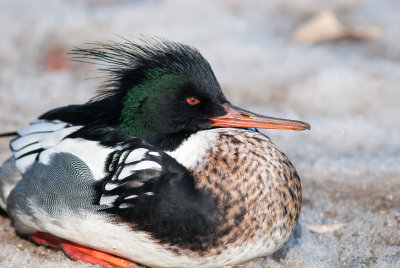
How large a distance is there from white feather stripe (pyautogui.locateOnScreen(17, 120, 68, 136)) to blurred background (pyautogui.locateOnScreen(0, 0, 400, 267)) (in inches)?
27.8

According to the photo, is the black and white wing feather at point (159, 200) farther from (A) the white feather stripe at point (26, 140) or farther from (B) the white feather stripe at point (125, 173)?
(A) the white feather stripe at point (26, 140)

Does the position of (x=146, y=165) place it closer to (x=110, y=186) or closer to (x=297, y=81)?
(x=110, y=186)

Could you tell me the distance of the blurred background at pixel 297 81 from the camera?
3.92 m

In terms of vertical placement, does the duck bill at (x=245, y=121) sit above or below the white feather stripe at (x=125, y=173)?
above

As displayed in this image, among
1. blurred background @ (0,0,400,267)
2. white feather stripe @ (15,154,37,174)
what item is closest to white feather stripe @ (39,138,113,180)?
white feather stripe @ (15,154,37,174)

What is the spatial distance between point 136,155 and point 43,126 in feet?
3.07

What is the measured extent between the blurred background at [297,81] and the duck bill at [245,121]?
33.2 inches

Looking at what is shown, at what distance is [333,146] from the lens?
5.32 metres

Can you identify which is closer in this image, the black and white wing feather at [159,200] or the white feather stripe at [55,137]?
the black and white wing feather at [159,200]


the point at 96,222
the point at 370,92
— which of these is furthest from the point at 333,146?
the point at 96,222

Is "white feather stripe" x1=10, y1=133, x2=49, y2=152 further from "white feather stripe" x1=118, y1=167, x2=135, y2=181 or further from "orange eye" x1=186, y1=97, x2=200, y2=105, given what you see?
"orange eye" x1=186, y1=97, x2=200, y2=105

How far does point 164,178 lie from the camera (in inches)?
126

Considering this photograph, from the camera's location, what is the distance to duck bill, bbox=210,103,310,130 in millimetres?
3402

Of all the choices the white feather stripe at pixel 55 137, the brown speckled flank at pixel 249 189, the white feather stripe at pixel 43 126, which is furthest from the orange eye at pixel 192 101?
the white feather stripe at pixel 43 126
